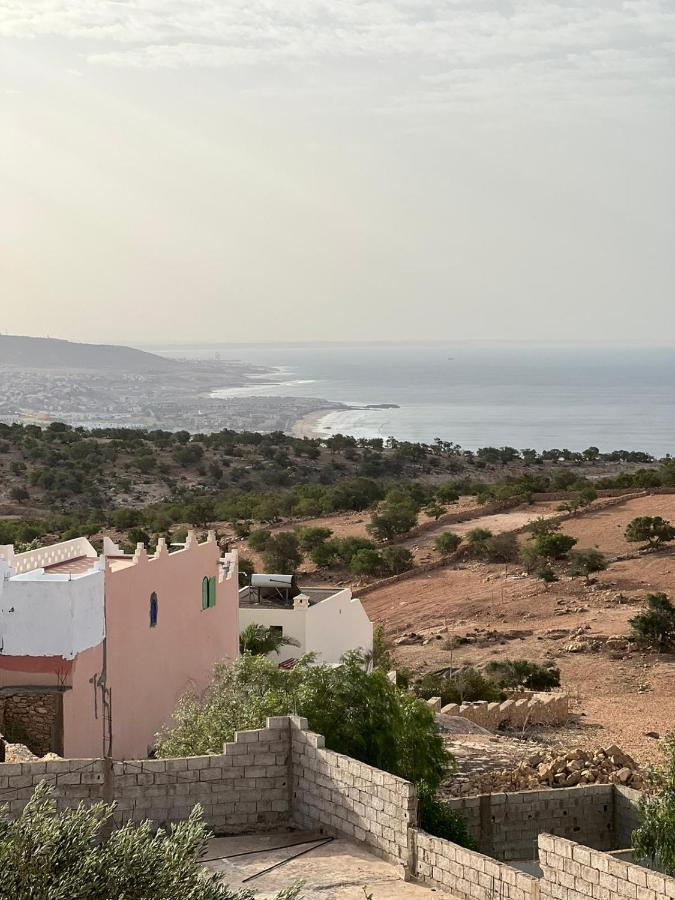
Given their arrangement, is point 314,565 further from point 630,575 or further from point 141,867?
point 141,867

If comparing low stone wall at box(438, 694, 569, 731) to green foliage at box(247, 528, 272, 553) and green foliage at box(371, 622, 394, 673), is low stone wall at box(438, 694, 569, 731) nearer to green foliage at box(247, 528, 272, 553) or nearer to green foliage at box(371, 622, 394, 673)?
green foliage at box(371, 622, 394, 673)

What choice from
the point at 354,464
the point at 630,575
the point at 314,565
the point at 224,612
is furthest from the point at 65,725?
the point at 354,464

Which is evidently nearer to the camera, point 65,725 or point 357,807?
point 357,807

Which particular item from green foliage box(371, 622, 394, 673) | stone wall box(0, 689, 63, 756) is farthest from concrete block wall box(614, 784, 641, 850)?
green foliage box(371, 622, 394, 673)

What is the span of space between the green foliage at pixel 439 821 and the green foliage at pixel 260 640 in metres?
11.0

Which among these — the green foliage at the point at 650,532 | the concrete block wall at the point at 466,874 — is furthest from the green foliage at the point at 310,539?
the concrete block wall at the point at 466,874

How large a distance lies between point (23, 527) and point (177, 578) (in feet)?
106

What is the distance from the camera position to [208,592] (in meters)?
21.3

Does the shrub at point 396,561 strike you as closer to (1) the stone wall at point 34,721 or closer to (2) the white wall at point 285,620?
(2) the white wall at point 285,620

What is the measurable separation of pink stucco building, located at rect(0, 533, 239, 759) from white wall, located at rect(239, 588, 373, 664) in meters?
5.53

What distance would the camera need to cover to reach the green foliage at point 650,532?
47094 millimetres

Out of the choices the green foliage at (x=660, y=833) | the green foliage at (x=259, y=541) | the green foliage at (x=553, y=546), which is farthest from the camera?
the green foliage at (x=259, y=541)

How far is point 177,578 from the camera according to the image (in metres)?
19.9

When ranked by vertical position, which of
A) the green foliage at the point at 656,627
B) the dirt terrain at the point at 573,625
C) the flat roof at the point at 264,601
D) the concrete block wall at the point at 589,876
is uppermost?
the concrete block wall at the point at 589,876
